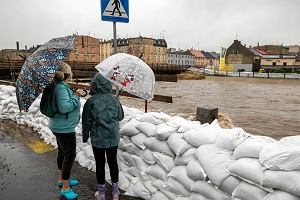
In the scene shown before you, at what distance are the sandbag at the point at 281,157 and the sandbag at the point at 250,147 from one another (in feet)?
0.27

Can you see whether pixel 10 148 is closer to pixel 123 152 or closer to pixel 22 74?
pixel 22 74

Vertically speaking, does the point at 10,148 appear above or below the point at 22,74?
below

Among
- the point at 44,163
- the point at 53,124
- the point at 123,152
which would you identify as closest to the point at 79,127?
the point at 44,163

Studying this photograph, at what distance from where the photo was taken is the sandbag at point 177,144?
2.75m

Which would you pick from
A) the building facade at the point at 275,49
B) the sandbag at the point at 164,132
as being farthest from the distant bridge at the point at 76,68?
the building facade at the point at 275,49

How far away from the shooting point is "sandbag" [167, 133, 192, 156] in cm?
275

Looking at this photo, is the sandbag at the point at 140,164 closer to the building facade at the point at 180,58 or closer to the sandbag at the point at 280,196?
the sandbag at the point at 280,196

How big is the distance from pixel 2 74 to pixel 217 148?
89.3ft

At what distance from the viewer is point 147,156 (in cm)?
316

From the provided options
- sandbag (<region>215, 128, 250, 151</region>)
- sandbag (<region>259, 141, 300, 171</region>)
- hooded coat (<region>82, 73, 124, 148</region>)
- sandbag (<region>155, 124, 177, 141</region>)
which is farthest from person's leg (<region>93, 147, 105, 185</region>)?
sandbag (<region>259, 141, 300, 171</region>)

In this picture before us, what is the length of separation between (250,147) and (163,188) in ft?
3.63

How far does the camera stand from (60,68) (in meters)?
2.98

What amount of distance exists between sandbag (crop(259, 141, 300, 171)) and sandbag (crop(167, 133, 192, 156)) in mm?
811

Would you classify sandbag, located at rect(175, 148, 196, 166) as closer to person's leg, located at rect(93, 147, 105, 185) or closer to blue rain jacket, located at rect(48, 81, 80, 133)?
person's leg, located at rect(93, 147, 105, 185)
